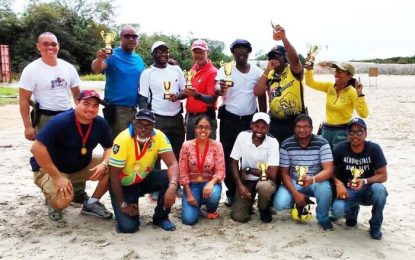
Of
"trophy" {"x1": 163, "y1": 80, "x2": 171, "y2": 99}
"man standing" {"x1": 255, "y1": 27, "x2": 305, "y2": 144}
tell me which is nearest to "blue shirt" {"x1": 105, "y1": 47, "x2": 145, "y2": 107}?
"trophy" {"x1": 163, "y1": 80, "x2": 171, "y2": 99}

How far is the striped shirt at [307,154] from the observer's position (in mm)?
4863

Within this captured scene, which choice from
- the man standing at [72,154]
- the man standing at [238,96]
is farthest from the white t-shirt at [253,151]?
the man standing at [72,154]

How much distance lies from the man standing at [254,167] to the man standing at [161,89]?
966 mm

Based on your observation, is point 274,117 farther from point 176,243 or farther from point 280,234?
point 176,243

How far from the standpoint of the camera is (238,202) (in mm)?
5086

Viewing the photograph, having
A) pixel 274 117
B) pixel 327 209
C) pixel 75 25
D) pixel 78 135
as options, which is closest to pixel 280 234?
pixel 327 209

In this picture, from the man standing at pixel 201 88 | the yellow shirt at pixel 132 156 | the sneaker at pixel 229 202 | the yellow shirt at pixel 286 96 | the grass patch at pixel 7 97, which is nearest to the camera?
the yellow shirt at pixel 132 156

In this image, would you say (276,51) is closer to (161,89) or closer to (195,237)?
(161,89)

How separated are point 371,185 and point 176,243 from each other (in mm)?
2142

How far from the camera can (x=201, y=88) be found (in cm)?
553

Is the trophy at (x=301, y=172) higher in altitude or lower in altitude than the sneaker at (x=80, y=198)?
higher

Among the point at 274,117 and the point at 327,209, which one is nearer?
the point at 327,209

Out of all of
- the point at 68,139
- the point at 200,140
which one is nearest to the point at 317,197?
the point at 200,140

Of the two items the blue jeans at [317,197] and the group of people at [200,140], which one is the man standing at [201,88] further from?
the blue jeans at [317,197]
